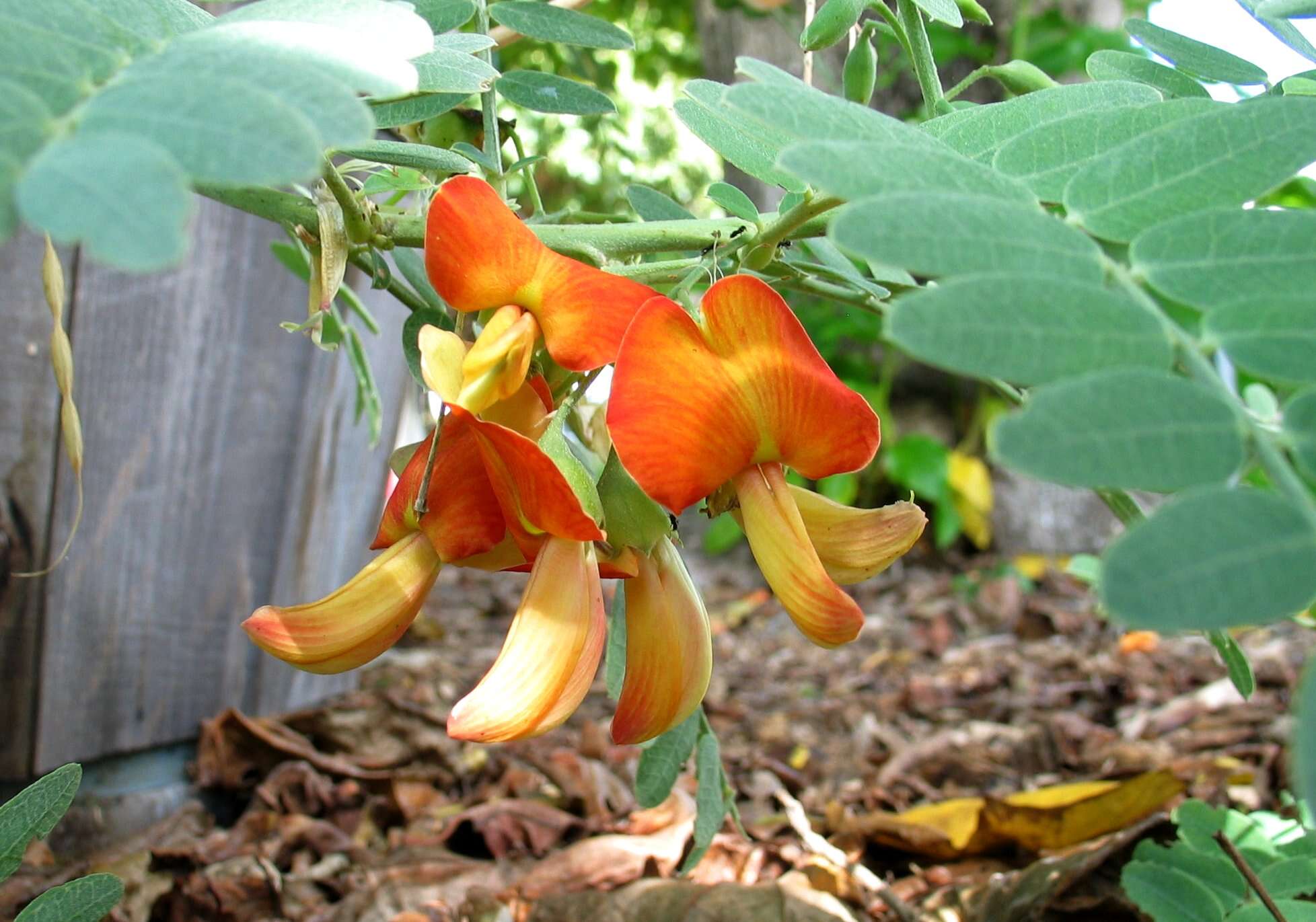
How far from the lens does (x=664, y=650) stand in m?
0.56

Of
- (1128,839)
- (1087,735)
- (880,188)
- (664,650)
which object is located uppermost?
(880,188)

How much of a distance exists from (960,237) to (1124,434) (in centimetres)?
10

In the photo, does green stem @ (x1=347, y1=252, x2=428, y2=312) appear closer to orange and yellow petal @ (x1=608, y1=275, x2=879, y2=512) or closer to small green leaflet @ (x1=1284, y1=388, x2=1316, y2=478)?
orange and yellow petal @ (x1=608, y1=275, x2=879, y2=512)

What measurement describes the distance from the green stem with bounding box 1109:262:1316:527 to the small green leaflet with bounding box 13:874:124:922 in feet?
1.80

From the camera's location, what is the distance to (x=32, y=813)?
561 millimetres

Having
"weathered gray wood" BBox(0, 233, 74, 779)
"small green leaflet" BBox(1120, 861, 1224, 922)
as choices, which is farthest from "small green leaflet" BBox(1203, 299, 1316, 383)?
"weathered gray wood" BBox(0, 233, 74, 779)

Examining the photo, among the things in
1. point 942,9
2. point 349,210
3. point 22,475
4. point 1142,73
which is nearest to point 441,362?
point 349,210

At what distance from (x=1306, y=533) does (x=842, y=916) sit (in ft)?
2.18

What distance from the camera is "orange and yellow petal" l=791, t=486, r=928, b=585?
0.57m

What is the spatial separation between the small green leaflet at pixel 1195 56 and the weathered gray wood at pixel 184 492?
3.31 feet

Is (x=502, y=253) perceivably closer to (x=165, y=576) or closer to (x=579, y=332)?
(x=579, y=332)

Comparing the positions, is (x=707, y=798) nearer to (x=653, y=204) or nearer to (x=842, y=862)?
(x=842, y=862)

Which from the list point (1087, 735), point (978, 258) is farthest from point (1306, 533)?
point (1087, 735)

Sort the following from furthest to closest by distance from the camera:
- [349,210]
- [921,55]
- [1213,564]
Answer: [921,55] < [349,210] < [1213,564]
